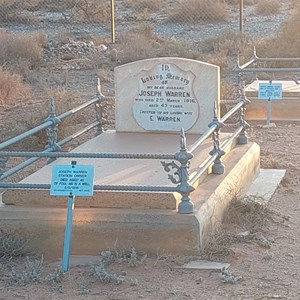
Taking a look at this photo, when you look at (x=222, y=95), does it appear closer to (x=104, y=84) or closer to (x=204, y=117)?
(x=104, y=84)

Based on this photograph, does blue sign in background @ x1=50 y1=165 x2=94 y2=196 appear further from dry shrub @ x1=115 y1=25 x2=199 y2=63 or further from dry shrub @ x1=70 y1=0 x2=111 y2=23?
dry shrub @ x1=70 y1=0 x2=111 y2=23

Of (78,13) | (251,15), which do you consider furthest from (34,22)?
(251,15)

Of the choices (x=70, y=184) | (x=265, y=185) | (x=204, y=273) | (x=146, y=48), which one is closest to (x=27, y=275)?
(x=70, y=184)

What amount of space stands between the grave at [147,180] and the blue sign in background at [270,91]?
3.55 m

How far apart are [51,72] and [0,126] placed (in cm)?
690

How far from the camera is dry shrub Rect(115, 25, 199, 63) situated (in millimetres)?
21288

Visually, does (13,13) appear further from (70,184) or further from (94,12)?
(70,184)

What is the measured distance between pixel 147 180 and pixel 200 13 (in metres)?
25.9

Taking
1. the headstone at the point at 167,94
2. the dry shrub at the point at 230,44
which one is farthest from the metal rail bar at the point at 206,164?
the dry shrub at the point at 230,44

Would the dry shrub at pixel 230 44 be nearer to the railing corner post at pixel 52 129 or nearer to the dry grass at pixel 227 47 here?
the dry grass at pixel 227 47

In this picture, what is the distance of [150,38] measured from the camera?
2530 centimetres

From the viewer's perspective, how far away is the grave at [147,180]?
6.80m

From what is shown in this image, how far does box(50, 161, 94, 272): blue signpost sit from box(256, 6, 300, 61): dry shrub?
14212 millimetres

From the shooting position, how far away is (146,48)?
22094mm
